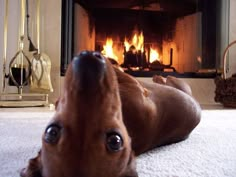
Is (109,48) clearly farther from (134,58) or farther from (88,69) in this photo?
(88,69)

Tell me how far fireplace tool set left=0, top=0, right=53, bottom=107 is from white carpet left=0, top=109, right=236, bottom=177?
1.10 meters

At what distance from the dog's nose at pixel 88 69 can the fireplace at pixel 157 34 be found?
2279 millimetres

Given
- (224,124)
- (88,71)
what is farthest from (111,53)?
(88,71)

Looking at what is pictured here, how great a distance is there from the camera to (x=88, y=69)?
1.65 ft

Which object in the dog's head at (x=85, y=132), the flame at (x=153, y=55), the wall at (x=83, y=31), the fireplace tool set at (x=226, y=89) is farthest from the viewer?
the flame at (x=153, y=55)

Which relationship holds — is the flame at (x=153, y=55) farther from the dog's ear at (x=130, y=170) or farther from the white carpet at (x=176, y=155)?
the dog's ear at (x=130, y=170)

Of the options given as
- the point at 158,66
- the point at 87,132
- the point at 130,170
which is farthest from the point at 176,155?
the point at 158,66

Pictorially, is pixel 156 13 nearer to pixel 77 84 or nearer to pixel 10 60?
pixel 10 60

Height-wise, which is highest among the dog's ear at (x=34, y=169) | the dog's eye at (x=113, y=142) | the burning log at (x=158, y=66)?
the burning log at (x=158, y=66)

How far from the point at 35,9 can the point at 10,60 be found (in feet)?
1.41

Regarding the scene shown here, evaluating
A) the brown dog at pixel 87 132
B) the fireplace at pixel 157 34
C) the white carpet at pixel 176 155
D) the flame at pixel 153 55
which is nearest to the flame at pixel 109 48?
the fireplace at pixel 157 34

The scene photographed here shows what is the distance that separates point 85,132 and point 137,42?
8.00 ft

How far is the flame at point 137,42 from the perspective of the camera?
2868 millimetres

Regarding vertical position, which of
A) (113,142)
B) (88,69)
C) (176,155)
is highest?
(88,69)
